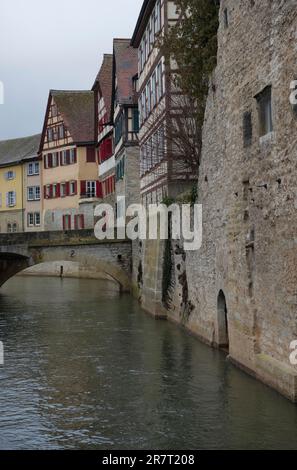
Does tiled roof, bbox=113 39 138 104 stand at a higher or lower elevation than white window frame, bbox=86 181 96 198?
higher

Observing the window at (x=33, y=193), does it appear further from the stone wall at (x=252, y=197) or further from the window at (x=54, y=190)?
the stone wall at (x=252, y=197)

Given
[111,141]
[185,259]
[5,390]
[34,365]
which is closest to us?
[5,390]

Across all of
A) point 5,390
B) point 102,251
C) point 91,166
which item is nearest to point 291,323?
point 5,390

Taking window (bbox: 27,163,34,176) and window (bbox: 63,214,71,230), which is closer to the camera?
window (bbox: 63,214,71,230)

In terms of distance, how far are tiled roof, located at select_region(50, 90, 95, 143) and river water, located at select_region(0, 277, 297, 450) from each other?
30268mm

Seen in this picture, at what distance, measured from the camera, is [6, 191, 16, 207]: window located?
63.7 metres

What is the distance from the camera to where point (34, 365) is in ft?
59.9

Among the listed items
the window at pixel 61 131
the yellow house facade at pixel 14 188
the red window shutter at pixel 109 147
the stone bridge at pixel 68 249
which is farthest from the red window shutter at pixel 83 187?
the stone bridge at pixel 68 249

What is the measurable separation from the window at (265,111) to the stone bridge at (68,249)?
22.3 meters

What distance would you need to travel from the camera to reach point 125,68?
42.5 metres

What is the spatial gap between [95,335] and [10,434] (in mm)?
11058

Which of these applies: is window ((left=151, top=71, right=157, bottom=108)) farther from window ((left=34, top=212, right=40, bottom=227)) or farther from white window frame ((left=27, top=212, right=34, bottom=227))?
white window frame ((left=27, top=212, right=34, bottom=227))

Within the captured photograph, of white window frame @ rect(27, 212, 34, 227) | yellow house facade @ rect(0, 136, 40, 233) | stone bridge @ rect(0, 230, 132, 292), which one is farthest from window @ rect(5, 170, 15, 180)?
stone bridge @ rect(0, 230, 132, 292)

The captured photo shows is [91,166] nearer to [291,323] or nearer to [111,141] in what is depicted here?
[111,141]
